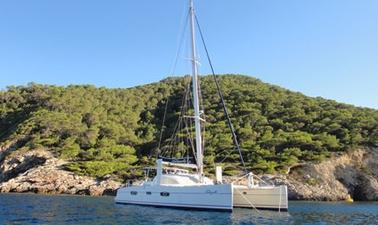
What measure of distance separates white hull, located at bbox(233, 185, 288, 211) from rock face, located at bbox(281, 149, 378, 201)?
27.3m

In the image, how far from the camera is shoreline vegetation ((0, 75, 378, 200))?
6744cm

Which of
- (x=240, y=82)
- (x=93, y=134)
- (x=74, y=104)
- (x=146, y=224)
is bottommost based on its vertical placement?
(x=146, y=224)

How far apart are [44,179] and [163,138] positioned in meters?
29.9

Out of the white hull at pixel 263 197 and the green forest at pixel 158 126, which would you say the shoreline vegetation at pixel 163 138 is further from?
the white hull at pixel 263 197

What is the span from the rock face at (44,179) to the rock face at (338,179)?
95.1ft

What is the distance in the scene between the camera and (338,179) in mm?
66438

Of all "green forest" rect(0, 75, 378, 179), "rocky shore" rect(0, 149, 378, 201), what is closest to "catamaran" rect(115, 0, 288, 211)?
"rocky shore" rect(0, 149, 378, 201)

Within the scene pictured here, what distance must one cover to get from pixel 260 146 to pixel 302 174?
12821mm

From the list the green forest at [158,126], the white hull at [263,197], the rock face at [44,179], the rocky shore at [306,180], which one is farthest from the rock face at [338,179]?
the rock face at [44,179]

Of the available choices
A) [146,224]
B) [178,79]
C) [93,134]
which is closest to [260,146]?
[93,134]

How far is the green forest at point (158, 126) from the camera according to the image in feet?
240

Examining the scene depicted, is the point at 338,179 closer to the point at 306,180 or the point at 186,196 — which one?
the point at 306,180

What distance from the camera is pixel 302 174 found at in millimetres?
66250

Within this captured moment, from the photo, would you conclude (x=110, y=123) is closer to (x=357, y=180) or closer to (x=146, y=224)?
(x=357, y=180)
